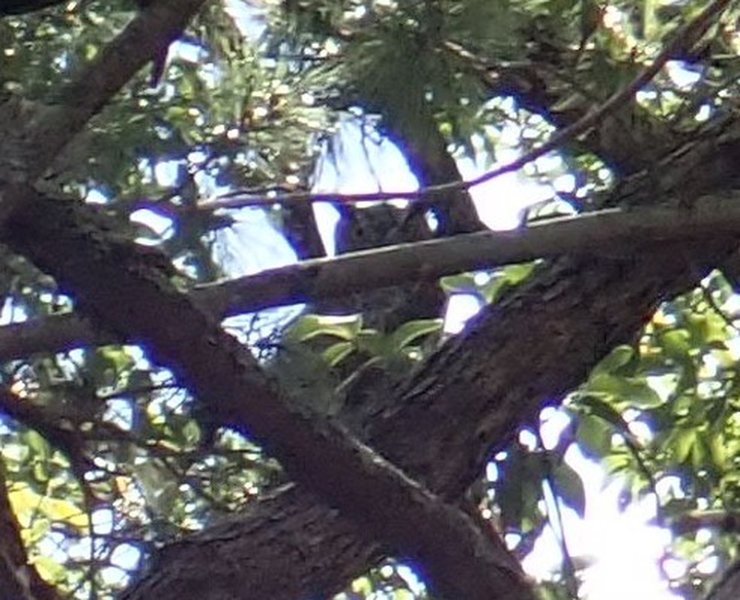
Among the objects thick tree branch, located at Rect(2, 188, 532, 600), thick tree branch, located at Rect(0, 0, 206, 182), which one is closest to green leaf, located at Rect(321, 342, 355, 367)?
thick tree branch, located at Rect(2, 188, 532, 600)

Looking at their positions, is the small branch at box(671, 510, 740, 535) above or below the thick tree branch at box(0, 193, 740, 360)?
below

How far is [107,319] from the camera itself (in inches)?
44.9

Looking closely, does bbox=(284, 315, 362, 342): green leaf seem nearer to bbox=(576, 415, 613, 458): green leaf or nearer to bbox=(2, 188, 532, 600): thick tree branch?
bbox=(2, 188, 532, 600): thick tree branch

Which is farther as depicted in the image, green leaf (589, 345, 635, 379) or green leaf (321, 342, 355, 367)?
green leaf (589, 345, 635, 379)

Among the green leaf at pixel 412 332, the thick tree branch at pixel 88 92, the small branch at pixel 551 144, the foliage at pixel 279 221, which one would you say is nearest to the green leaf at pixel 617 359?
the foliage at pixel 279 221

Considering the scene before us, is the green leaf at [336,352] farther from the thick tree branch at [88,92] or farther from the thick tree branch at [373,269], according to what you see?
the thick tree branch at [88,92]

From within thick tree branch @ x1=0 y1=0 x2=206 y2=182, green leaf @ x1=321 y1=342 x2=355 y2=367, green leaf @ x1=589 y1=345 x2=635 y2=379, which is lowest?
green leaf @ x1=589 y1=345 x2=635 y2=379

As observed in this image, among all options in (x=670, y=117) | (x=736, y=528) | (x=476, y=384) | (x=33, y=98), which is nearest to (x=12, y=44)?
(x=33, y=98)

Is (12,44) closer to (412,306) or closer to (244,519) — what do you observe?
(244,519)

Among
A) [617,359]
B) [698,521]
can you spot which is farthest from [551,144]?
[698,521]

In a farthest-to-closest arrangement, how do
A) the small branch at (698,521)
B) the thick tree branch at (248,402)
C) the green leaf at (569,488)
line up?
Result: the small branch at (698,521) → the green leaf at (569,488) → the thick tree branch at (248,402)

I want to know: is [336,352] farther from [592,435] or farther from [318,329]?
[592,435]

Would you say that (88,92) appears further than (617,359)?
No

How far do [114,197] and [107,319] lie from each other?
0.20 m
